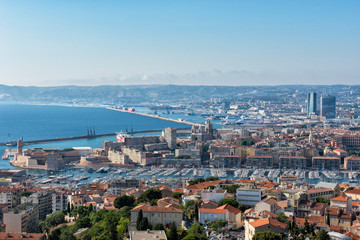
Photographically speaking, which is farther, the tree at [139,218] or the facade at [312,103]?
the facade at [312,103]

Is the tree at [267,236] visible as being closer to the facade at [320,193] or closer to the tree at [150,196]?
the facade at [320,193]

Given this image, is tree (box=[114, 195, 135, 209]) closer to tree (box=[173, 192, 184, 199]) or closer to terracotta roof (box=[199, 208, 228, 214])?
tree (box=[173, 192, 184, 199])

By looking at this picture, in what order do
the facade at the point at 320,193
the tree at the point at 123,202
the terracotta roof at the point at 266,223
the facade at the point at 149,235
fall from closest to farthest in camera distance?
the facade at the point at 149,235 → the terracotta roof at the point at 266,223 → the facade at the point at 320,193 → the tree at the point at 123,202

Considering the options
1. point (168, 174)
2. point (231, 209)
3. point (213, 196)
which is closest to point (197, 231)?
point (231, 209)

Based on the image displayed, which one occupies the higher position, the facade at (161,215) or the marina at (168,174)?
the facade at (161,215)

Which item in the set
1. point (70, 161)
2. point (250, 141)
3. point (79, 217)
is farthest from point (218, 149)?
point (79, 217)

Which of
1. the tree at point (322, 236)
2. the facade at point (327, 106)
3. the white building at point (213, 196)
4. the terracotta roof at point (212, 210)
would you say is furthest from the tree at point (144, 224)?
the facade at point (327, 106)

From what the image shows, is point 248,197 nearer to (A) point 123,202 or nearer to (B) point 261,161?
(A) point 123,202
